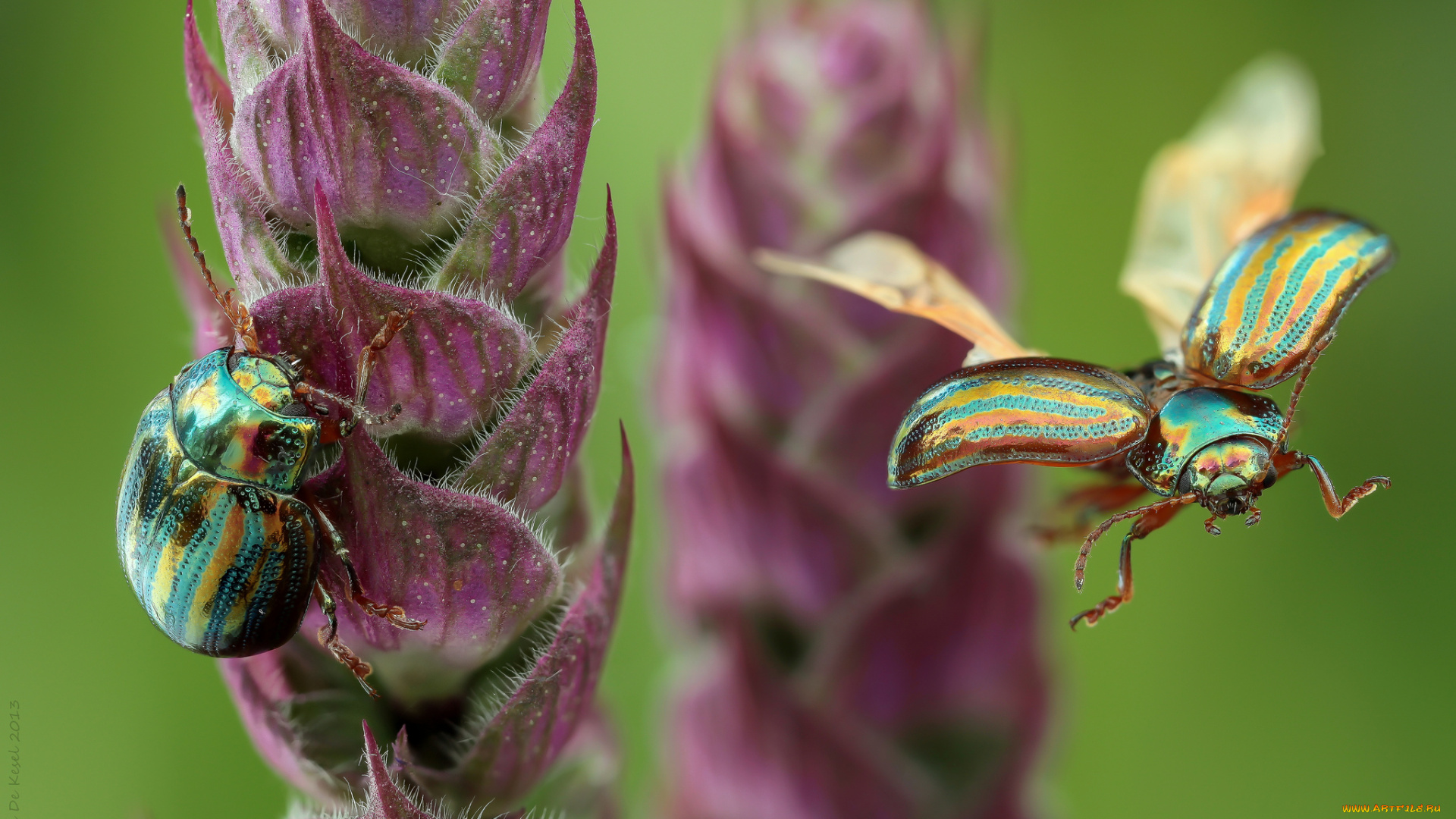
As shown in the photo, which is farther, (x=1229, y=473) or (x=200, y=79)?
(x=1229, y=473)

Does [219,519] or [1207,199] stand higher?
[1207,199]

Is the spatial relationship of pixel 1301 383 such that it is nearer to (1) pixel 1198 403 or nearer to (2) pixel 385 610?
(1) pixel 1198 403

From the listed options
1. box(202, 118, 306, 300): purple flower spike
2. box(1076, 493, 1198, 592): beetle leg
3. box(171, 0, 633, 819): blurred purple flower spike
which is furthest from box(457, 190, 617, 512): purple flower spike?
box(1076, 493, 1198, 592): beetle leg

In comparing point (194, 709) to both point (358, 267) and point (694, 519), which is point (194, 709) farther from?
point (358, 267)

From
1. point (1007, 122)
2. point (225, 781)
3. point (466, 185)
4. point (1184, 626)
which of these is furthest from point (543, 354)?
point (1184, 626)

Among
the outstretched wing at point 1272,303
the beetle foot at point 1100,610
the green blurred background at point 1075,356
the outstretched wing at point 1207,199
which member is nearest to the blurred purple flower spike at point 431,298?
the beetle foot at point 1100,610

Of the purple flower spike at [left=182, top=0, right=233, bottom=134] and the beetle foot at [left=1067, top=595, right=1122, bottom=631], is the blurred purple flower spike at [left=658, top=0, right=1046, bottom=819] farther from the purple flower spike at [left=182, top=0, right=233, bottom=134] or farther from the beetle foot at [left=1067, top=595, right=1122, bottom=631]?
the purple flower spike at [left=182, top=0, right=233, bottom=134]

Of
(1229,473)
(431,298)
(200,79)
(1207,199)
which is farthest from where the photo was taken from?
(1207,199)

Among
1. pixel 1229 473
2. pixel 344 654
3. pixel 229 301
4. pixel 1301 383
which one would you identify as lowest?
pixel 344 654

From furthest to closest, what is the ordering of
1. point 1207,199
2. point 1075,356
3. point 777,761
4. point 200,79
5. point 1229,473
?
1. point 1075,356
2. point 777,761
3. point 1207,199
4. point 1229,473
5. point 200,79

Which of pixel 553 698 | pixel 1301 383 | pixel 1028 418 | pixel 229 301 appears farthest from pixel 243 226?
pixel 1301 383
